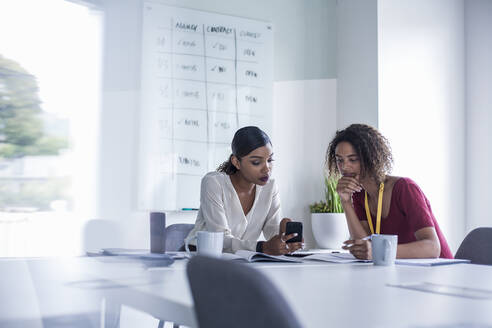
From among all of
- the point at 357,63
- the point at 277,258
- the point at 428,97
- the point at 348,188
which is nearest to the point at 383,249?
the point at 277,258

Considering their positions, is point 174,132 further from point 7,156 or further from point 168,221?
point 7,156

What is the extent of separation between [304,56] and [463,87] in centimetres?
133

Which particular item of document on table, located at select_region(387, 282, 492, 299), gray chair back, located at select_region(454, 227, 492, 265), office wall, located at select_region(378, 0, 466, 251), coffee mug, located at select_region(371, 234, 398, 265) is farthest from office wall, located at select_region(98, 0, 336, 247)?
document on table, located at select_region(387, 282, 492, 299)

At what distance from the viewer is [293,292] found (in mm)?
1062

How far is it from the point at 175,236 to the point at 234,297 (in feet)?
6.50

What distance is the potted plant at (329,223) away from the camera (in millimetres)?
3730

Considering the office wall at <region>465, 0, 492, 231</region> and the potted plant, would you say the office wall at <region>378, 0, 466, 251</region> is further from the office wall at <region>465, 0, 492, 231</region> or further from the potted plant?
the potted plant

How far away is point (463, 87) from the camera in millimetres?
4312

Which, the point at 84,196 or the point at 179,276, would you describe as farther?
the point at 84,196

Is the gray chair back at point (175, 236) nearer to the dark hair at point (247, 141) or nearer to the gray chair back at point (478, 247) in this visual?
the dark hair at point (247, 141)

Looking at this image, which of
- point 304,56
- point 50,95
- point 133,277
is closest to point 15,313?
point 133,277

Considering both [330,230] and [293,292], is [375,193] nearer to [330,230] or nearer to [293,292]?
[330,230]

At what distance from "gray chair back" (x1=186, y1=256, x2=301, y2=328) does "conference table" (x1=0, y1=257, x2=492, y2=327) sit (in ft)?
0.07

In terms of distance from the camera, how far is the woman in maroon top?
231cm
